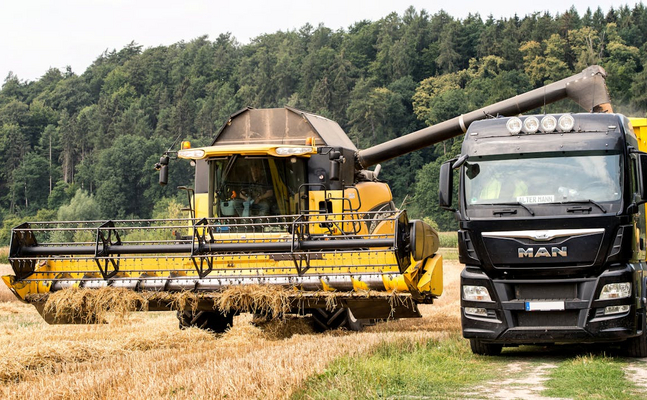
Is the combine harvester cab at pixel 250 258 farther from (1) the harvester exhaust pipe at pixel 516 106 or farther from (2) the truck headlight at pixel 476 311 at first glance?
(1) the harvester exhaust pipe at pixel 516 106

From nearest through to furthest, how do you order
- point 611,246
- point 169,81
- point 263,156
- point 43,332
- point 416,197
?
point 611,246
point 43,332
point 263,156
point 416,197
point 169,81

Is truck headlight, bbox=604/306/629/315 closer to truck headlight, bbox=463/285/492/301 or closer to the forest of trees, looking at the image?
truck headlight, bbox=463/285/492/301

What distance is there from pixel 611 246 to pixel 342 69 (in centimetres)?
10776

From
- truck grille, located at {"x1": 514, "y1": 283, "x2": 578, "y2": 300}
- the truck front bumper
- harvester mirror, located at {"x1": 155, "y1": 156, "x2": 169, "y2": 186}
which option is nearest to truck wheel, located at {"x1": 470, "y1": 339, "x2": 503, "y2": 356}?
the truck front bumper

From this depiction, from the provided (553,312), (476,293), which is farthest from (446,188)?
(553,312)

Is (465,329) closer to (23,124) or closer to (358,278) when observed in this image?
(358,278)

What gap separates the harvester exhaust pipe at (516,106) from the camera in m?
16.0

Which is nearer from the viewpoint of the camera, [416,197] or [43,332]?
[43,332]

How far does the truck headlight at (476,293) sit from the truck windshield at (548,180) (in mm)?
934

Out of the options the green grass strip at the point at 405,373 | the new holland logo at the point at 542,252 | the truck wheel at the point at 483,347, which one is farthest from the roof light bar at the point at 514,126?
the green grass strip at the point at 405,373

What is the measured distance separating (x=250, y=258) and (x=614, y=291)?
4.72 meters

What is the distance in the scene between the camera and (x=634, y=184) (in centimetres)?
949

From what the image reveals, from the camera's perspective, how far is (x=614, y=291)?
9.05 meters

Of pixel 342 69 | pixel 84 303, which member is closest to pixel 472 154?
pixel 84 303
